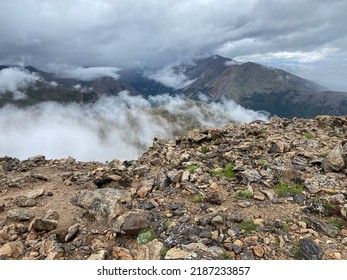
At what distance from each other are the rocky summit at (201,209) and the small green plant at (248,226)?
42 mm

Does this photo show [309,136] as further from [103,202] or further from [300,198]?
[103,202]

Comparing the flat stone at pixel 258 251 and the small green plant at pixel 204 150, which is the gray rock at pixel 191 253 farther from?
the small green plant at pixel 204 150

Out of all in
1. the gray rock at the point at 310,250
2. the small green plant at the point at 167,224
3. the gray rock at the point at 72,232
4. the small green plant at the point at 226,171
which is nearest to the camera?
the gray rock at the point at 310,250

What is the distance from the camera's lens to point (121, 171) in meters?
21.5

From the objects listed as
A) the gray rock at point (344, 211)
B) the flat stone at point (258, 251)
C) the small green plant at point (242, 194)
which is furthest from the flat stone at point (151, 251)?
the gray rock at point (344, 211)

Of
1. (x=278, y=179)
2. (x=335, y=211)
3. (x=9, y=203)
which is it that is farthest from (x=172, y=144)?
(x=335, y=211)

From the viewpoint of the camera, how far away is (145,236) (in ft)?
38.8

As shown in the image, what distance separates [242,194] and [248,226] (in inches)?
125

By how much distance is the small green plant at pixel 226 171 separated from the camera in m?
17.1

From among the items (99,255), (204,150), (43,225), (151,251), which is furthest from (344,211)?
(43,225)

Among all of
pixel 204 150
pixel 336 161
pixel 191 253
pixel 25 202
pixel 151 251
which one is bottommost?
pixel 25 202

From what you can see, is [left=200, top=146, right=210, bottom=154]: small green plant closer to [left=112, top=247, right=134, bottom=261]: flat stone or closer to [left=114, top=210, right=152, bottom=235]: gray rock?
[left=114, top=210, right=152, bottom=235]: gray rock

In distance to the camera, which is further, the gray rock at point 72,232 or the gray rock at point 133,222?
the gray rock at point 72,232

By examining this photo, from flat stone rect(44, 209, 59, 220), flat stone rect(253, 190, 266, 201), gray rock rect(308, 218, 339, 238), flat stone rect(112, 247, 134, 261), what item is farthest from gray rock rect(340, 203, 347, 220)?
flat stone rect(44, 209, 59, 220)
